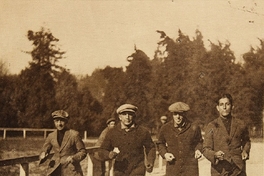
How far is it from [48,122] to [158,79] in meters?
2.72

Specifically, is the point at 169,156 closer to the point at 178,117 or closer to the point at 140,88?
the point at 178,117

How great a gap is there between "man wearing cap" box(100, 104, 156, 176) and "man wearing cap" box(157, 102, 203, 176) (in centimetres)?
19

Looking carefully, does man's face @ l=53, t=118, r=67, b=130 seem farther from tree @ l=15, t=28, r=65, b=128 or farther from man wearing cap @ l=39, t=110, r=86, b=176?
tree @ l=15, t=28, r=65, b=128

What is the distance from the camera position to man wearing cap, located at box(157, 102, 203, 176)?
3895 millimetres

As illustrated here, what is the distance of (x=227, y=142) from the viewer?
401cm

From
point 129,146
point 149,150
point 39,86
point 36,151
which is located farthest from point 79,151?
point 36,151

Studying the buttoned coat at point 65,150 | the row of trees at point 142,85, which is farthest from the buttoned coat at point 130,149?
the row of trees at point 142,85

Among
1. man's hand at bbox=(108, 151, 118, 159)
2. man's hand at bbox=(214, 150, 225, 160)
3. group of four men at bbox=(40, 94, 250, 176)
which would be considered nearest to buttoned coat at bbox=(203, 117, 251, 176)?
group of four men at bbox=(40, 94, 250, 176)

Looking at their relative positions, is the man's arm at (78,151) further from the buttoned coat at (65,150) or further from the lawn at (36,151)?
the lawn at (36,151)

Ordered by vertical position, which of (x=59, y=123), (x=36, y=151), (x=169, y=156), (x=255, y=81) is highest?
(x=255, y=81)

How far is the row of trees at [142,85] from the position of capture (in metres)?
6.64

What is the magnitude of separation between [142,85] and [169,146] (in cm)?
443

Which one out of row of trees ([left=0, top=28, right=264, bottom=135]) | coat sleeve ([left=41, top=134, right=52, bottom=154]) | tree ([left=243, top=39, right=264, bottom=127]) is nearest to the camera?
coat sleeve ([left=41, top=134, right=52, bottom=154])

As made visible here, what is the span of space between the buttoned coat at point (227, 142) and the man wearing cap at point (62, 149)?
1309 mm
